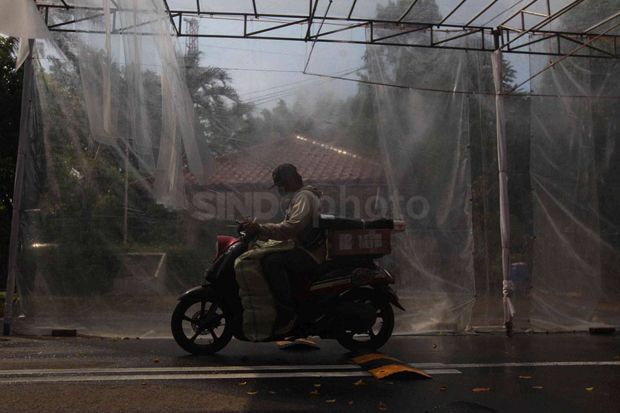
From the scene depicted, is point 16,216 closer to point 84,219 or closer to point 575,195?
point 84,219

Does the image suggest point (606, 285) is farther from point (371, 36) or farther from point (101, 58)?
point (101, 58)

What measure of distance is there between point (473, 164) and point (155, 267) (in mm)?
4230

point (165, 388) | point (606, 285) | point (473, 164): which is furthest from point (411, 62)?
point (165, 388)

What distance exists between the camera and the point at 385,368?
4555 millimetres

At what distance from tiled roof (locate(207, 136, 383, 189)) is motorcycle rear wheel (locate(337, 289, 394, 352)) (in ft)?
7.39

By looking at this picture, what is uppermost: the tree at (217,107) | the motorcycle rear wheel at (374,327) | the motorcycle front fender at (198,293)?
the tree at (217,107)

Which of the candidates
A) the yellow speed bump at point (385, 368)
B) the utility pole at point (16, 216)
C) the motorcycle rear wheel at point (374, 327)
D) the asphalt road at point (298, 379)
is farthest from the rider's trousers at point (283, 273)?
the utility pole at point (16, 216)

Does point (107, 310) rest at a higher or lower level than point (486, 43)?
lower

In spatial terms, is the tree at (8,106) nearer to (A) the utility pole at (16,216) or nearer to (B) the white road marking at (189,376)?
(A) the utility pole at (16,216)

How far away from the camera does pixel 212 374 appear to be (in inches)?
180

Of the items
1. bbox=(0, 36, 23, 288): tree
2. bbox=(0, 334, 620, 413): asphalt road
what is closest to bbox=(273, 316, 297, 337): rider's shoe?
bbox=(0, 334, 620, 413): asphalt road

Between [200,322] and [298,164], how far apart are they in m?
2.79

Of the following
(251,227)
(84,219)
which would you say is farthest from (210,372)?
(84,219)

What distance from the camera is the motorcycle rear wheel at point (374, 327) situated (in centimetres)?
544
